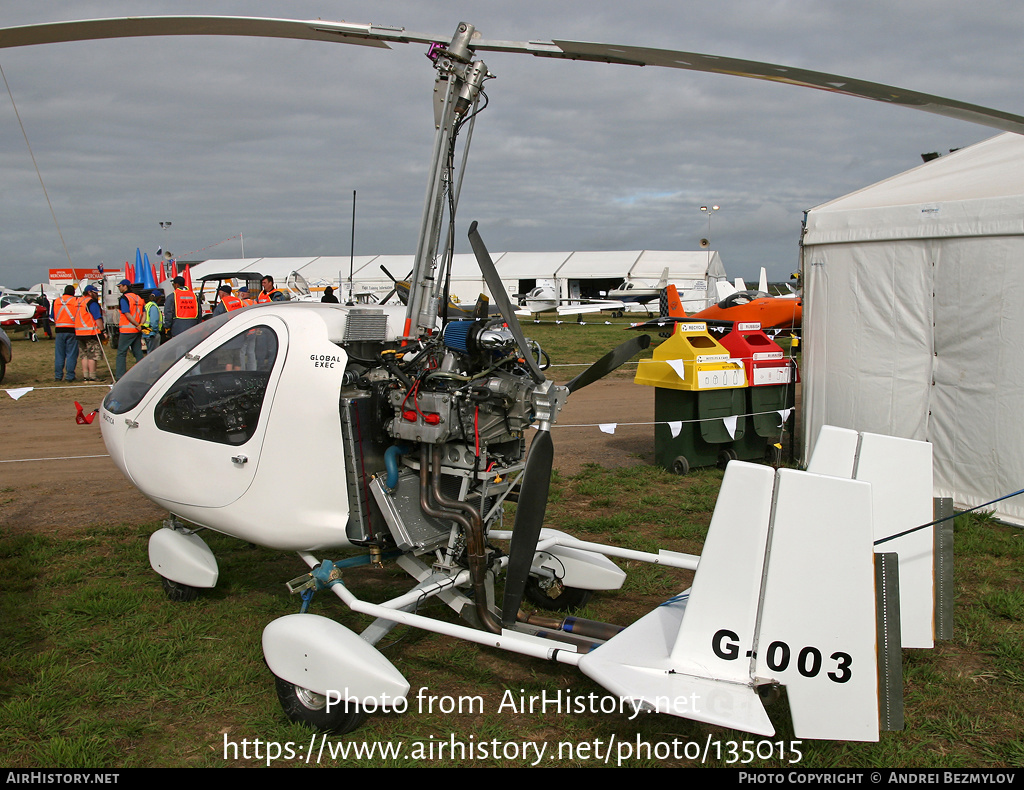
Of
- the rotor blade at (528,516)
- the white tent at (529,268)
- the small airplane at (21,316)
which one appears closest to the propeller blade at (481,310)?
the rotor blade at (528,516)

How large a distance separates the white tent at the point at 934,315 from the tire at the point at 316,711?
598 centimetres

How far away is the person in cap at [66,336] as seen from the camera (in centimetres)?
1502

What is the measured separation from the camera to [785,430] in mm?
9086

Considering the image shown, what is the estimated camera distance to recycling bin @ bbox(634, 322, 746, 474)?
26.4ft

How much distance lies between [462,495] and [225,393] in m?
1.55

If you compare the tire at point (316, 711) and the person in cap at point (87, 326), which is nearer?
the tire at point (316, 711)

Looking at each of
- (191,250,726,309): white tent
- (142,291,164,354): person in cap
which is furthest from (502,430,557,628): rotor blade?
(191,250,726,309): white tent

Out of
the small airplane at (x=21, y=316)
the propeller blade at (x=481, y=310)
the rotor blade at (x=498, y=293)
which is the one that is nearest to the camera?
the rotor blade at (x=498, y=293)

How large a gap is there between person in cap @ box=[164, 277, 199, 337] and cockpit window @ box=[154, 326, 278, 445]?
1206 centimetres

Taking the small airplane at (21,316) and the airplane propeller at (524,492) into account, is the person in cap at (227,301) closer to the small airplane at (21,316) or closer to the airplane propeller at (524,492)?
the airplane propeller at (524,492)

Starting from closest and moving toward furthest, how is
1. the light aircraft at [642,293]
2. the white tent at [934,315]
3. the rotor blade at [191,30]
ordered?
the rotor blade at [191,30], the white tent at [934,315], the light aircraft at [642,293]

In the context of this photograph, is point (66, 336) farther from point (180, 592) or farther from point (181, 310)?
point (180, 592)
